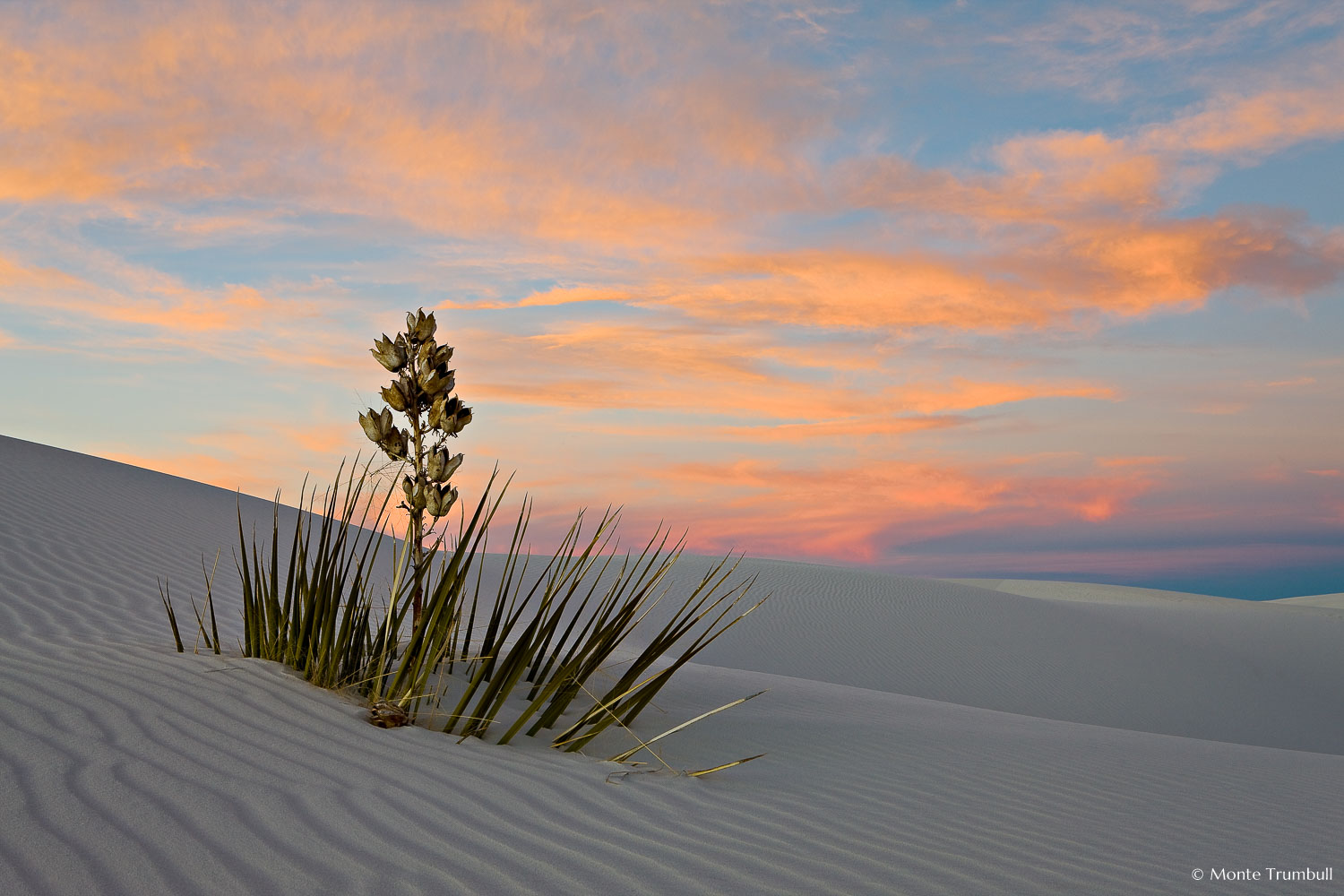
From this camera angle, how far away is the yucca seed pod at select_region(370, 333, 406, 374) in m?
3.99

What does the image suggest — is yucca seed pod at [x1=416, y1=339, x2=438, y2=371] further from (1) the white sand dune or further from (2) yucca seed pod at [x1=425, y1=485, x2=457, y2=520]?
(1) the white sand dune

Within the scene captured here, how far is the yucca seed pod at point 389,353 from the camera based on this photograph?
3.99 m

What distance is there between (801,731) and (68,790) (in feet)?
12.1

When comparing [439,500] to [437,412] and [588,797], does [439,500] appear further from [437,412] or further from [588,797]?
[588,797]

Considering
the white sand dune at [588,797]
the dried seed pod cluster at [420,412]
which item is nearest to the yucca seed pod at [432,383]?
the dried seed pod cluster at [420,412]

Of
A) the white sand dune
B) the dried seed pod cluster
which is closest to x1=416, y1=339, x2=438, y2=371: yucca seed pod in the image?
the dried seed pod cluster

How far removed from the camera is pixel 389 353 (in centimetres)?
399

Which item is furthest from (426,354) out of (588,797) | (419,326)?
(588,797)

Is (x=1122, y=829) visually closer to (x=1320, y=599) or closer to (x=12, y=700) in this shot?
(x=12, y=700)

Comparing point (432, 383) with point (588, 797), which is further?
point (432, 383)

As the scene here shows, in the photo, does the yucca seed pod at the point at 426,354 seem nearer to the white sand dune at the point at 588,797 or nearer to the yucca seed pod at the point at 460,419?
the yucca seed pod at the point at 460,419

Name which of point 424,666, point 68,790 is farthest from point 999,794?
point 68,790

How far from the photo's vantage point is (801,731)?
17.2ft

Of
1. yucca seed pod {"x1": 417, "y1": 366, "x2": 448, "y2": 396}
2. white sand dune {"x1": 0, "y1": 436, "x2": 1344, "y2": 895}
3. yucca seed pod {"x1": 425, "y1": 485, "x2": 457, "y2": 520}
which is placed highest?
yucca seed pod {"x1": 417, "y1": 366, "x2": 448, "y2": 396}
